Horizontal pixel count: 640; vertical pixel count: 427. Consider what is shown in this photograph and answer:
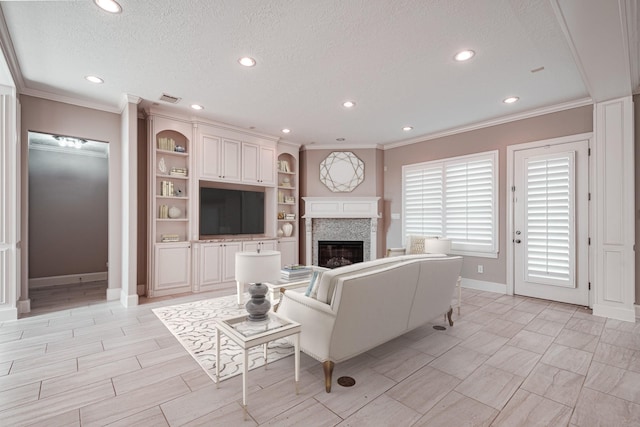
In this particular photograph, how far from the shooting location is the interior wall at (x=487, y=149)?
4280 millimetres

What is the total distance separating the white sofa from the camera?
215 cm

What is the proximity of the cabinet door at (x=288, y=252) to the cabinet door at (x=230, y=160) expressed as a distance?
64.1 inches

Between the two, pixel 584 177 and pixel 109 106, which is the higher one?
pixel 109 106

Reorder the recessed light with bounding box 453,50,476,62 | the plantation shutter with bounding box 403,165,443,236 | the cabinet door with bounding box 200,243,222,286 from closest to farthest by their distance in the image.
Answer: the recessed light with bounding box 453,50,476,62 < the cabinet door with bounding box 200,243,222,286 < the plantation shutter with bounding box 403,165,443,236

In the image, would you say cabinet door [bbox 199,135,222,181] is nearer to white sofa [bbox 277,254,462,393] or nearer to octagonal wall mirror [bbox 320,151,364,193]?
octagonal wall mirror [bbox 320,151,364,193]

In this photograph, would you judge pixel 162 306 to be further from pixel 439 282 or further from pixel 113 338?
pixel 439 282

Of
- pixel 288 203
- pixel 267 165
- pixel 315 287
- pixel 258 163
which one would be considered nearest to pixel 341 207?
pixel 288 203

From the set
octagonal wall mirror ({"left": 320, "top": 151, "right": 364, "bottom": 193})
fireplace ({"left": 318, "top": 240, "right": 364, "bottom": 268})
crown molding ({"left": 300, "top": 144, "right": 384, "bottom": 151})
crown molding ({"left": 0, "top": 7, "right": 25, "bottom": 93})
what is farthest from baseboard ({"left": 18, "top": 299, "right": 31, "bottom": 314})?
crown molding ({"left": 300, "top": 144, "right": 384, "bottom": 151})

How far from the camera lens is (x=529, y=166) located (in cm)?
458

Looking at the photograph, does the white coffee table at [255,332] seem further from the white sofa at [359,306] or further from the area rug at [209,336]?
the area rug at [209,336]

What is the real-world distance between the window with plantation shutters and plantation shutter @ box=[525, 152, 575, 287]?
499 mm

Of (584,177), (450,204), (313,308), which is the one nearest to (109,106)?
(313,308)

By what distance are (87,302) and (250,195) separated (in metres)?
2.97

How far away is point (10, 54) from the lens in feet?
9.66
